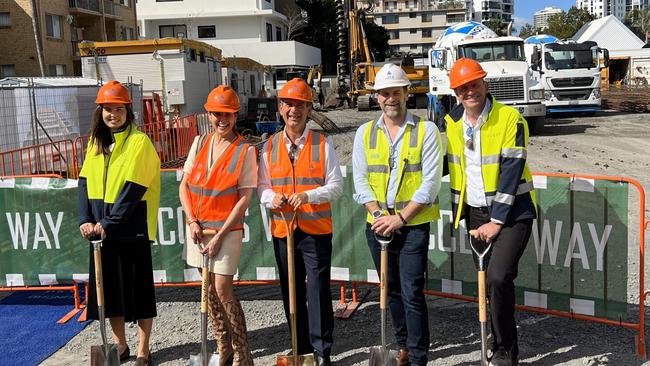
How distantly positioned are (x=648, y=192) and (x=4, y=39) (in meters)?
34.7

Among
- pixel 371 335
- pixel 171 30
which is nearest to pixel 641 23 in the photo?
pixel 171 30

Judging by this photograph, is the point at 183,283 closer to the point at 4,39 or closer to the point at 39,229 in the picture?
the point at 39,229

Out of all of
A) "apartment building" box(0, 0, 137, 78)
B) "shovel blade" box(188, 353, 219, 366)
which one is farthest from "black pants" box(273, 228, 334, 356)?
"apartment building" box(0, 0, 137, 78)

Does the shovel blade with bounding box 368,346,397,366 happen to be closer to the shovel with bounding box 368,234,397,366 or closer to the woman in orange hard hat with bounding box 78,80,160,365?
the shovel with bounding box 368,234,397,366

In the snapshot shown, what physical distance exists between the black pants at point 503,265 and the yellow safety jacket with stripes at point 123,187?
87.9 inches


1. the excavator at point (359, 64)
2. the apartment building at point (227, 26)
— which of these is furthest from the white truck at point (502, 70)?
the apartment building at point (227, 26)

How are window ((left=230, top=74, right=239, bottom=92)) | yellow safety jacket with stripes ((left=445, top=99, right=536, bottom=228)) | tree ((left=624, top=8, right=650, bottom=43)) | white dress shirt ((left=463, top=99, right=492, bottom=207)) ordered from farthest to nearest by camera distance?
tree ((left=624, top=8, right=650, bottom=43))
window ((left=230, top=74, right=239, bottom=92))
white dress shirt ((left=463, top=99, right=492, bottom=207))
yellow safety jacket with stripes ((left=445, top=99, right=536, bottom=228))

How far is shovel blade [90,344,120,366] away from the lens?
14.4ft

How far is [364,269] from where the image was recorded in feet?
19.2

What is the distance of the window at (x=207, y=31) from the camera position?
50938 millimetres

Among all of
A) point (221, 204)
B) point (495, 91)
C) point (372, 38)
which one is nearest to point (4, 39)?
point (495, 91)

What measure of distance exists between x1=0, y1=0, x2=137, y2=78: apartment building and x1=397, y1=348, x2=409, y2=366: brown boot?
102ft

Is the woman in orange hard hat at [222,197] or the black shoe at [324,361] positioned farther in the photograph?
the black shoe at [324,361]

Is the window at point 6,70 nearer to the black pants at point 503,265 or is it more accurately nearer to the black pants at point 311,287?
the black pants at point 311,287
